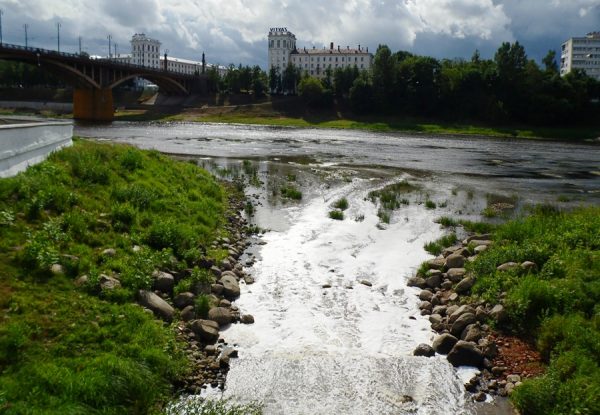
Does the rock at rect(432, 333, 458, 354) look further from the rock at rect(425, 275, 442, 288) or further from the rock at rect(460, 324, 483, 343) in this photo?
the rock at rect(425, 275, 442, 288)

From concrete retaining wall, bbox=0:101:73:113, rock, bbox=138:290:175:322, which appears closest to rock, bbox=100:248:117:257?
rock, bbox=138:290:175:322

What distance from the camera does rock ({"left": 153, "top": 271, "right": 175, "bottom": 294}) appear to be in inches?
479

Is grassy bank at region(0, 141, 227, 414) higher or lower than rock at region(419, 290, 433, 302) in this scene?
higher

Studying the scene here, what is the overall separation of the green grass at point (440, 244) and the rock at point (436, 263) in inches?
43.3

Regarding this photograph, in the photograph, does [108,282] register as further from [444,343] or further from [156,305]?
[444,343]

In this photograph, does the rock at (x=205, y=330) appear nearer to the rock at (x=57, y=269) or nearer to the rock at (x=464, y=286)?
the rock at (x=57, y=269)

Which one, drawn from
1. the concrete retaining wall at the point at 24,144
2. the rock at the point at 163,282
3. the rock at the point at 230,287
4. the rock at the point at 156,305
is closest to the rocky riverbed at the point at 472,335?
the rock at the point at 230,287

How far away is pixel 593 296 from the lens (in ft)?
37.5

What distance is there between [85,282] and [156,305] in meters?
1.48

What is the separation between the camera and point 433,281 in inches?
577

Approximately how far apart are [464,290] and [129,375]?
875 cm

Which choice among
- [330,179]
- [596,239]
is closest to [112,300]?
[596,239]

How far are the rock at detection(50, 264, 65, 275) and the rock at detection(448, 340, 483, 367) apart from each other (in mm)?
8001

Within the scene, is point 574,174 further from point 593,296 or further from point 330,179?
point 593,296
